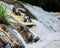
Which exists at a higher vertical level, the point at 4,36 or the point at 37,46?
the point at 4,36

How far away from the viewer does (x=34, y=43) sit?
33.1 ft

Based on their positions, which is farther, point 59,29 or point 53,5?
point 53,5

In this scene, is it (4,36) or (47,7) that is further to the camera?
(47,7)

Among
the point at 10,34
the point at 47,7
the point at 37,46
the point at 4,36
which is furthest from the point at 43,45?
the point at 47,7

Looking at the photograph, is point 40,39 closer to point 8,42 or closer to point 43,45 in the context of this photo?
point 43,45

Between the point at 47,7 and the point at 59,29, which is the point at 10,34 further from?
the point at 47,7

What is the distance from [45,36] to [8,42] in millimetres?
4403

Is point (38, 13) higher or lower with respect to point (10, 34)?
lower

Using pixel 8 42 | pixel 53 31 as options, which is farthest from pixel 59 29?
pixel 8 42

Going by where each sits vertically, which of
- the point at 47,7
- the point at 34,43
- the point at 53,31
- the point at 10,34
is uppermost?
the point at 10,34

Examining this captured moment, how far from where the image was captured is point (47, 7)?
19703 millimetres

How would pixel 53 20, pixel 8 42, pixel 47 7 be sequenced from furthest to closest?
pixel 47 7 → pixel 53 20 → pixel 8 42

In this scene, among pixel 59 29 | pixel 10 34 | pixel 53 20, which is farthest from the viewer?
pixel 53 20

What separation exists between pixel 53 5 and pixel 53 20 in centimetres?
519
